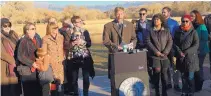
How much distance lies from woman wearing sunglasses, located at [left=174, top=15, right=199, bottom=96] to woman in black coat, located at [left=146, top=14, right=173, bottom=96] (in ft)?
0.82

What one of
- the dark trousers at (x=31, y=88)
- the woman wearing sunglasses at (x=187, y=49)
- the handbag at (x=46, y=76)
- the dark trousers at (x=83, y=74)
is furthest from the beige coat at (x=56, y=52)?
the woman wearing sunglasses at (x=187, y=49)

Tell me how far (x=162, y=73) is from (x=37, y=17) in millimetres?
27337

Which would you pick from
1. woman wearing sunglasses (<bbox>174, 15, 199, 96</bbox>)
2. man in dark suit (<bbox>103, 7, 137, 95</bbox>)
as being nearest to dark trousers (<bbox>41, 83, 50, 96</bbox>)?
man in dark suit (<bbox>103, 7, 137, 95</bbox>)

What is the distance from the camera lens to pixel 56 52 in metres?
6.31

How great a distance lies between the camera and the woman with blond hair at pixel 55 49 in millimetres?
6242

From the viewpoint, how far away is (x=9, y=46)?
6.04m

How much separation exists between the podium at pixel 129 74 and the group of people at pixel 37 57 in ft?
3.17

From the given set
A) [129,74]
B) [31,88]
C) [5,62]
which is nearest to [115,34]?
[129,74]

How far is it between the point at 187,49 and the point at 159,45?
0.54m

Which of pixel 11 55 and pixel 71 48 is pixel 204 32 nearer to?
pixel 71 48

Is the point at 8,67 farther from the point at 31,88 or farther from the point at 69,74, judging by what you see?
the point at 69,74

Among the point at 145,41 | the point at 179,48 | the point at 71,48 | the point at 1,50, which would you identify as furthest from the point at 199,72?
the point at 1,50

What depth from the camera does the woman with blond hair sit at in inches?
246

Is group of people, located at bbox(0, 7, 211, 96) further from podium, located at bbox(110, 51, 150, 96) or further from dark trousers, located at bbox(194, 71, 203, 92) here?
podium, located at bbox(110, 51, 150, 96)
